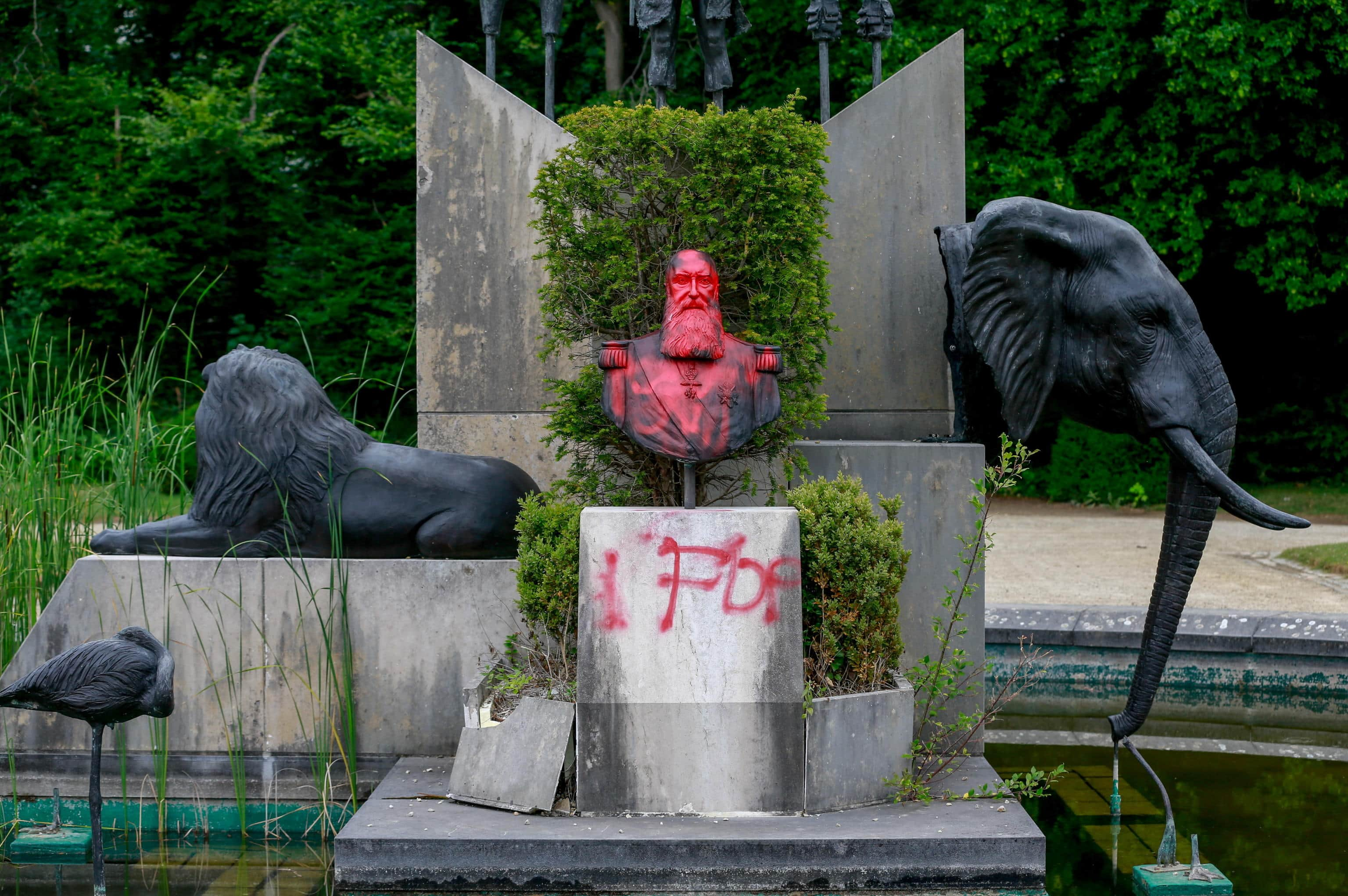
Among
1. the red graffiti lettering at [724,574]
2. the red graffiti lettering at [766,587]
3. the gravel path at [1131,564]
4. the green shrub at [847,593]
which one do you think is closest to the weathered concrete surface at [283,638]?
the red graffiti lettering at [724,574]

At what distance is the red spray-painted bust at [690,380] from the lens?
15.0 feet

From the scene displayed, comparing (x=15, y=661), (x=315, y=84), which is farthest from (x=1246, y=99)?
(x=15, y=661)

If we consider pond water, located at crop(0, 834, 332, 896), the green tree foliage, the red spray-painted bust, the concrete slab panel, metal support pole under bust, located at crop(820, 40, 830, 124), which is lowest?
pond water, located at crop(0, 834, 332, 896)

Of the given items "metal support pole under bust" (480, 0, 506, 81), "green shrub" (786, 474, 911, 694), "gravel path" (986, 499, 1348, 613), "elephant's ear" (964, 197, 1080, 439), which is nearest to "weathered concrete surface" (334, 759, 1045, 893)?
"green shrub" (786, 474, 911, 694)

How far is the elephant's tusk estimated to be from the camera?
4.65 meters

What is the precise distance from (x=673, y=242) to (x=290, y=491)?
1.79 metres

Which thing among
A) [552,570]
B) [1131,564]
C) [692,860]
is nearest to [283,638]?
[552,570]

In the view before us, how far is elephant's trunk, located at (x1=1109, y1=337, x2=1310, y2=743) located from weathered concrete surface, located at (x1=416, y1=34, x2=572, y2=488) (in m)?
2.70

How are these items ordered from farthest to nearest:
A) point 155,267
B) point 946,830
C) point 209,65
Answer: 1. point 209,65
2. point 155,267
3. point 946,830

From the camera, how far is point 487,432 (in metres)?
6.27

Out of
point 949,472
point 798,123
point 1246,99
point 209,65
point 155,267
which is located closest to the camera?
point 798,123

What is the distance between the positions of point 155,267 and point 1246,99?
1273 centimetres

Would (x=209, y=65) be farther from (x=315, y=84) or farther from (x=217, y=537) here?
(x=217, y=537)

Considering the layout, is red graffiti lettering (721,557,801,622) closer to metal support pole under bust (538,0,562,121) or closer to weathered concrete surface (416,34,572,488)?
weathered concrete surface (416,34,572,488)
